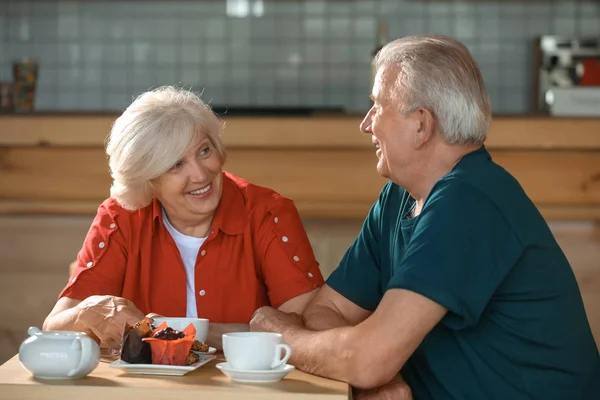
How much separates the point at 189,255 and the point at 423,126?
0.75 m

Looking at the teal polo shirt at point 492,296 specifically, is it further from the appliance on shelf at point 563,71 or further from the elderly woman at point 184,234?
the appliance on shelf at point 563,71

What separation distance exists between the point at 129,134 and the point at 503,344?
956mm

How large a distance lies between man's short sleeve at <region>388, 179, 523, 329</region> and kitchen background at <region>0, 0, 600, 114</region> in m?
2.61

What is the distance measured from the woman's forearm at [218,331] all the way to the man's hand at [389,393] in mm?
376

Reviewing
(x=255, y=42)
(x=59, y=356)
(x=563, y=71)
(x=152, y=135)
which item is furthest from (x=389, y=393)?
(x=255, y=42)

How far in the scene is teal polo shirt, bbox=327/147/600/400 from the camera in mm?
1596

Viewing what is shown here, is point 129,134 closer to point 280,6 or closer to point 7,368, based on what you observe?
point 7,368

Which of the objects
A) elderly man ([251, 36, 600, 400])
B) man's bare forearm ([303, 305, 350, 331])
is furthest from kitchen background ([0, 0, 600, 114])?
elderly man ([251, 36, 600, 400])

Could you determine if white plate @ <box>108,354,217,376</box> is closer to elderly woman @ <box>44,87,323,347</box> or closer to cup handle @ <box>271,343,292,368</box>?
cup handle @ <box>271,343,292,368</box>

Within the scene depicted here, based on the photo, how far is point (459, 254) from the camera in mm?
1593

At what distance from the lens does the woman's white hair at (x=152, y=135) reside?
7.06 feet

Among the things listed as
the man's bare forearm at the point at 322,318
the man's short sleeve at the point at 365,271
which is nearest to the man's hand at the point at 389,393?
the man's bare forearm at the point at 322,318

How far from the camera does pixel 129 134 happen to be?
2158 mm

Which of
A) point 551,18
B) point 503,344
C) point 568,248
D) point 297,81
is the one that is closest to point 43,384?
point 503,344
